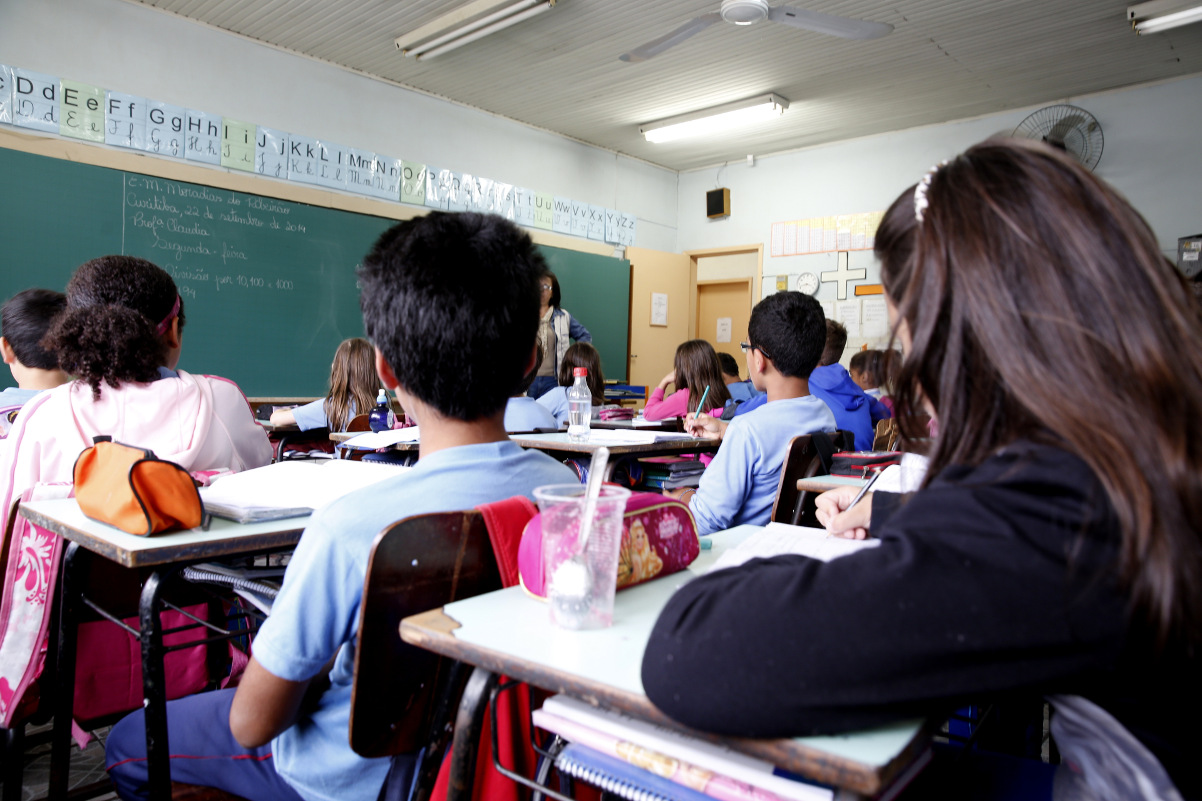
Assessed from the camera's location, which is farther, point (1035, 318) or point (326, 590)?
point (326, 590)

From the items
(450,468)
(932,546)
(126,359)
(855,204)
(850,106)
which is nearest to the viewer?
(932,546)

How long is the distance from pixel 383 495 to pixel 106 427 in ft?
3.28

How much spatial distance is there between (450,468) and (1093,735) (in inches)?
27.2

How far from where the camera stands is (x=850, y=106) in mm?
5832

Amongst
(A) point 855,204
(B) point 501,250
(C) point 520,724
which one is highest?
(A) point 855,204

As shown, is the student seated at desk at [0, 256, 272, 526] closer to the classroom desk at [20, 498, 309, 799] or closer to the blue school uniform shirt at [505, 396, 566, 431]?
the classroom desk at [20, 498, 309, 799]

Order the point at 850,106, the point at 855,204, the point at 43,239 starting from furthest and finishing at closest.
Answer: the point at 855,204, the point at 850,106, the point at 43,239

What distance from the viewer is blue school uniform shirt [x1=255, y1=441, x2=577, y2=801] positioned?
0.81 metres

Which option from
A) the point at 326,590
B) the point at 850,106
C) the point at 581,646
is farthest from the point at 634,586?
the point at 850,106

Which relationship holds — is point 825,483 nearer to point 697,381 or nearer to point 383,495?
point 383,495

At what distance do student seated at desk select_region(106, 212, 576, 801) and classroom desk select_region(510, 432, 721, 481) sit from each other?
1689mm

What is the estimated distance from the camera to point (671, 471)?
3.02 m

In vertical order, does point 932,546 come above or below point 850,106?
below

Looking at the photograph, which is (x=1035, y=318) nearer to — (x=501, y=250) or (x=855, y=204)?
(x=501, y=250)
